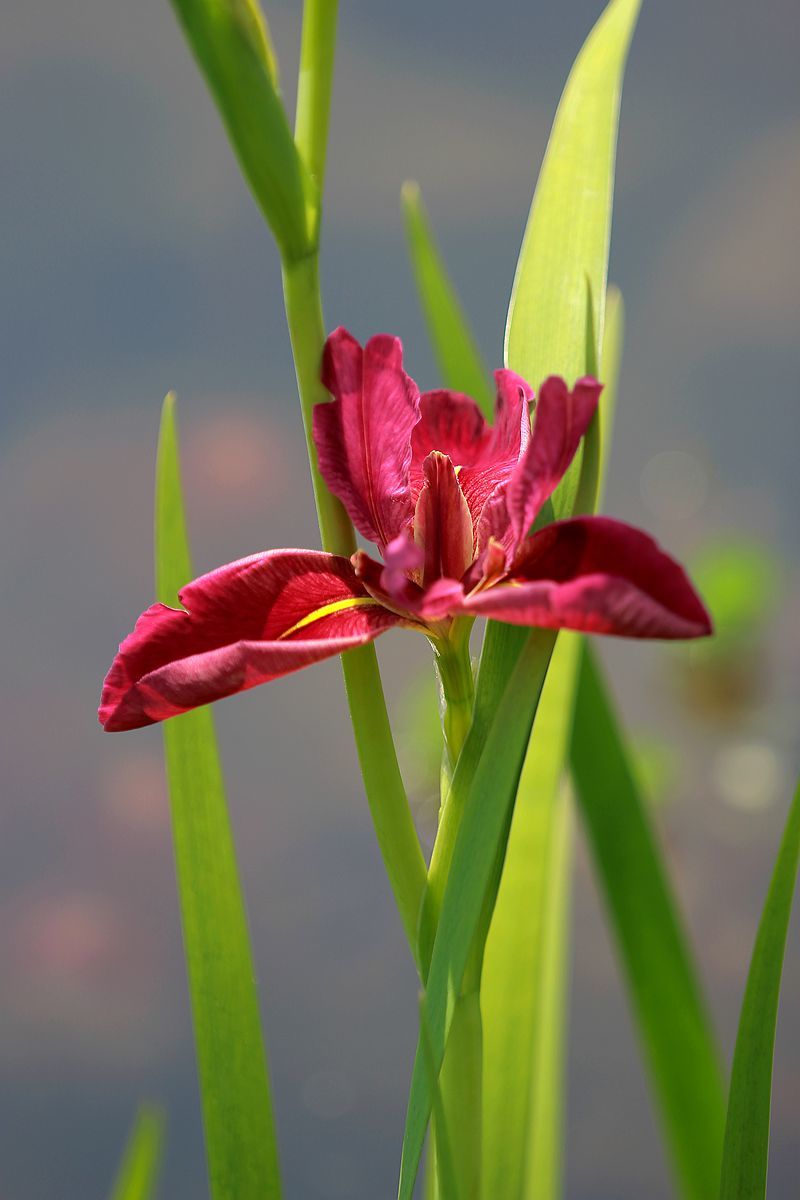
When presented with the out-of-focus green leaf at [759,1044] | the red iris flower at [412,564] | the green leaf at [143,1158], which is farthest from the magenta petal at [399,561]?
the green leaf at [143,1158]

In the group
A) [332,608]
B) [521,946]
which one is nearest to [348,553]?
[332,608]

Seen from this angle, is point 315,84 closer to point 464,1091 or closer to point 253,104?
point 253,104

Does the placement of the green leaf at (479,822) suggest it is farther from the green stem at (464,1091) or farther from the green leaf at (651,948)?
the green leaf at (651,948)

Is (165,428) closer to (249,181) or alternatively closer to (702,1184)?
(249,181)

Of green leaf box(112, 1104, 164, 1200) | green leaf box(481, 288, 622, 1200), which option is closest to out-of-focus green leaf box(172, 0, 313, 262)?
green leaf box(481, 288, 622, 1200)

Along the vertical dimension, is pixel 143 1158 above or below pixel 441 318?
below

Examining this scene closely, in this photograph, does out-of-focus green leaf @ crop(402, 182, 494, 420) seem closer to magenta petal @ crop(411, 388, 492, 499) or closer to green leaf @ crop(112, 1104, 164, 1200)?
magenta petal @ crop(411, 388, 492, 499)
